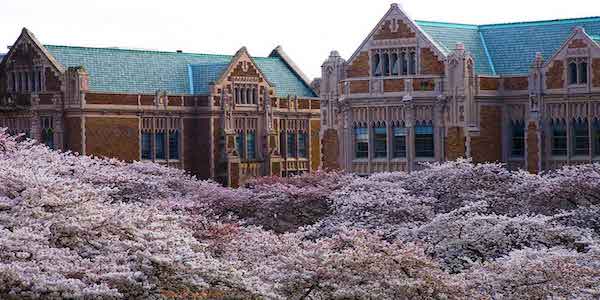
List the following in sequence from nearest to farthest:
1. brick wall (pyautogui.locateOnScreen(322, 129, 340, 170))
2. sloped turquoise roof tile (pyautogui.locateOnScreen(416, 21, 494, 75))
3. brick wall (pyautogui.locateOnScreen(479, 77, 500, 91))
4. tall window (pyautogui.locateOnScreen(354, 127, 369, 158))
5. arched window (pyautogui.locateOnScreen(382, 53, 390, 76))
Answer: brick wall (pyautogui.locateOnScreen(479, 77, 500, 91))
sloped turquoise roof tile (pyautogui.locateOnScreen(416, 21, 494, 75))
arched window (pyautogui.locateOnScreen(382, 53, 390, 76))
tall window (pyautogui.locateOnScreen(354, 127, 369, 158))
brick wall (pyautogui.locateOnScreen(322, 129, 340, 170))

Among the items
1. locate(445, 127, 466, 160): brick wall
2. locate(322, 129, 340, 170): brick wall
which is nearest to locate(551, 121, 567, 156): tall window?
locate(445, 127, 466, 160): brick wall

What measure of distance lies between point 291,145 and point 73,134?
17.1 m

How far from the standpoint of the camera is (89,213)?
2709cm

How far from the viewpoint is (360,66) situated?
5512cm

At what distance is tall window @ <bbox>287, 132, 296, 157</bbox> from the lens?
7670 cm

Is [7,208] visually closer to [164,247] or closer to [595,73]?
[164,247]

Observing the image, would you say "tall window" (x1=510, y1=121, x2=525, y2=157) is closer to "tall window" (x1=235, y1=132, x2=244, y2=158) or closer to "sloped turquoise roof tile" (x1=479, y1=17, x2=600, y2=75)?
"sloped turquoise roof tile" (x1=479, y1=17, x2=600, y2=75)

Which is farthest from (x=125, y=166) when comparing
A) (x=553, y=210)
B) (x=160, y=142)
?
(x=553, y=210)

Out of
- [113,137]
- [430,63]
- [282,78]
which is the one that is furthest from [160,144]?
[430,63]

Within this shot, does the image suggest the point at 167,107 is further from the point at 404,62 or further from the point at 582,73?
the point at 582,73

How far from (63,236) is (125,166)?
26152 mm

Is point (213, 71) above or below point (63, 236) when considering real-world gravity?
above

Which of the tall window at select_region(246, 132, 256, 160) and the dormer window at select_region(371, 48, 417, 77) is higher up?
the dormer window at select_region(371, 48, 417, 77)

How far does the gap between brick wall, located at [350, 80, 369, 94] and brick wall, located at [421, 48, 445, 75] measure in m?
2.88
